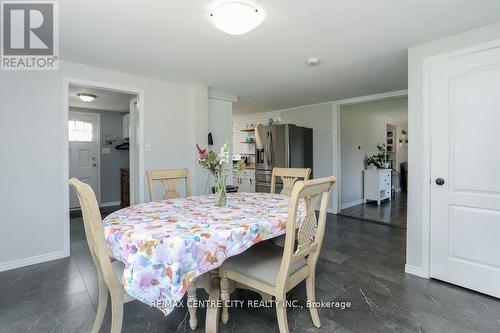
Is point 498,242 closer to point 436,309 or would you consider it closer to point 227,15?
point 436,309

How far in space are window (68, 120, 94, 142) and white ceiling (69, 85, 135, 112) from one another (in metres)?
0.35

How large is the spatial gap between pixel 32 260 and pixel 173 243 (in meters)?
2.48

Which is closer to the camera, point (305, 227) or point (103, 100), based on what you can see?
point (305, 227)

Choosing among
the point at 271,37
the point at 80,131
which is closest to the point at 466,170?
the point at 271,37

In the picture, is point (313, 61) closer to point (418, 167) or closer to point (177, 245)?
point (418, 167)

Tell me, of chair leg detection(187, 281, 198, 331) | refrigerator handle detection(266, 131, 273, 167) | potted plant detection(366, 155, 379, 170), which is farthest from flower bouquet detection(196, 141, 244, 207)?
potted plant detection(366, 155, 379, 170)

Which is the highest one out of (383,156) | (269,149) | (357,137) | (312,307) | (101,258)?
(357,137)

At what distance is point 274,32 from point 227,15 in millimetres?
599

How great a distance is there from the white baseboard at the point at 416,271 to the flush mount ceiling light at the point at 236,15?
257 centimetres

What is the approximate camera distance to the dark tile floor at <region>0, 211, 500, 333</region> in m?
1.68

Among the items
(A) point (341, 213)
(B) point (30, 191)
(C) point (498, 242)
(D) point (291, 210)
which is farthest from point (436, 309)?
(B) point (30, 191)

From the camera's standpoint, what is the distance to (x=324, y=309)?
6.13ft

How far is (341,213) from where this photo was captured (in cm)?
489

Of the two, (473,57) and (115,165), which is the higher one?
(473,57)
